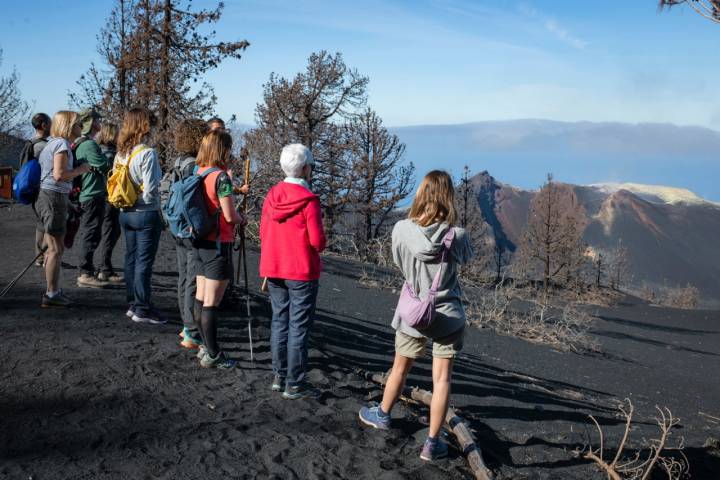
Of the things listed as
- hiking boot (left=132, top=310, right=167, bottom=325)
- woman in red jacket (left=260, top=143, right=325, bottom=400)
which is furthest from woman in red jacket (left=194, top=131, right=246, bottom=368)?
hiking boot (left=132, top=310, right=167, bottom=325)

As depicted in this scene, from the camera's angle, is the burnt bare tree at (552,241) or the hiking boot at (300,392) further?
the burnt bare tree at (552,241)

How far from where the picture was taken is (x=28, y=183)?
256 inches

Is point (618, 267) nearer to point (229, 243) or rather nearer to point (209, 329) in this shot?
point (229, 243)

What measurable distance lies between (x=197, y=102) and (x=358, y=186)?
13.6m

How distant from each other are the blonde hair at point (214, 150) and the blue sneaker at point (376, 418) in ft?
7.44

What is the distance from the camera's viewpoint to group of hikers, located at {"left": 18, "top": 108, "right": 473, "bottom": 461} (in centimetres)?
406

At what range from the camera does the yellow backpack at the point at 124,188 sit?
20.5 ft

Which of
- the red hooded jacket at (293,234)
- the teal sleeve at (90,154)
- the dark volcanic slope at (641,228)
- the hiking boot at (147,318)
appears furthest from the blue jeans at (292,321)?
the dark volcanic slope at (641,228)

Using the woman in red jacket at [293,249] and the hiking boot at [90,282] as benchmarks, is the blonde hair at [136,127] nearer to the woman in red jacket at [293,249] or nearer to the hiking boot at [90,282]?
the woman in red jacket at [293,249]

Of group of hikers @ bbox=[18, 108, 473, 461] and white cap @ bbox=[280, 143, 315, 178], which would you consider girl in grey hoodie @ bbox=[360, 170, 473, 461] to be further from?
white cap @ bbox=[280, 143, 315, 178]

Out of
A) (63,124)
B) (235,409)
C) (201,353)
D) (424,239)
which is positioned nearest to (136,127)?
(63,124)

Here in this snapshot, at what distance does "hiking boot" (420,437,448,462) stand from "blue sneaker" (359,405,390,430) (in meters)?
0.42

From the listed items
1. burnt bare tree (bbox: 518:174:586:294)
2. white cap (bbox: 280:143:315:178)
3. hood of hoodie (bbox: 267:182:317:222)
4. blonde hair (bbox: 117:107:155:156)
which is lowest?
burnt bare tree (bbox: 518:174:586:294)

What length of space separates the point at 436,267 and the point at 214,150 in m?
2.16
